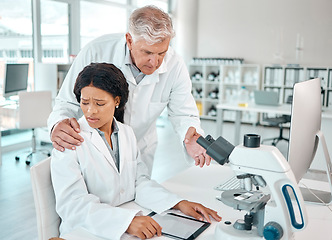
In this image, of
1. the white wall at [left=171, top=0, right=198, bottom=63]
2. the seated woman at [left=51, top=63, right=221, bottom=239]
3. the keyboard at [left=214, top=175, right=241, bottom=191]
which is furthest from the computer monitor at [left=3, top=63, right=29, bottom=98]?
the white wall at [left=171, top=0, right=198, bottom=63]

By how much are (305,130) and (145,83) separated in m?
0.71

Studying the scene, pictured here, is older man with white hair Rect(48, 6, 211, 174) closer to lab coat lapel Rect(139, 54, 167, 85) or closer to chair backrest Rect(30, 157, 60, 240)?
lab coat lapel Rect(139, 54, 167, 85)

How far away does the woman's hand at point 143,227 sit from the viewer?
108 centimetres

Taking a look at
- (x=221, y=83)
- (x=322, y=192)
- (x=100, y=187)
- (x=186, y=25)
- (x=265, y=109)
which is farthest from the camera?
(x=186, y=25)

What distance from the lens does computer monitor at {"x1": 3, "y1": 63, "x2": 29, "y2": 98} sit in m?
4.29

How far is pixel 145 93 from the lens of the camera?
1658mm

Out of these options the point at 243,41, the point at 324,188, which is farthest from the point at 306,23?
the point at 324,188

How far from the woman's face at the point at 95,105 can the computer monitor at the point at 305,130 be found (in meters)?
0.65

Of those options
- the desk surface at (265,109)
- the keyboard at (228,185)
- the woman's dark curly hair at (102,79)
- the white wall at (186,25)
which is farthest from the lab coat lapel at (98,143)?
the white wall at (186,25)

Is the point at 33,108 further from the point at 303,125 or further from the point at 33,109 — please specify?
the point at 303,125

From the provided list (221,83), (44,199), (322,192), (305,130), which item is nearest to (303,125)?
(305,130)

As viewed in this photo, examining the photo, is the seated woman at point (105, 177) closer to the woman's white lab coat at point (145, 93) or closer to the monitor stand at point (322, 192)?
the woman's white lab coat at point (145, 93)

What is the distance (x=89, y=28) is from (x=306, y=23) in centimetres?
387

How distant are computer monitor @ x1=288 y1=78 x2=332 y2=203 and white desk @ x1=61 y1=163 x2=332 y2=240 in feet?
0.49
